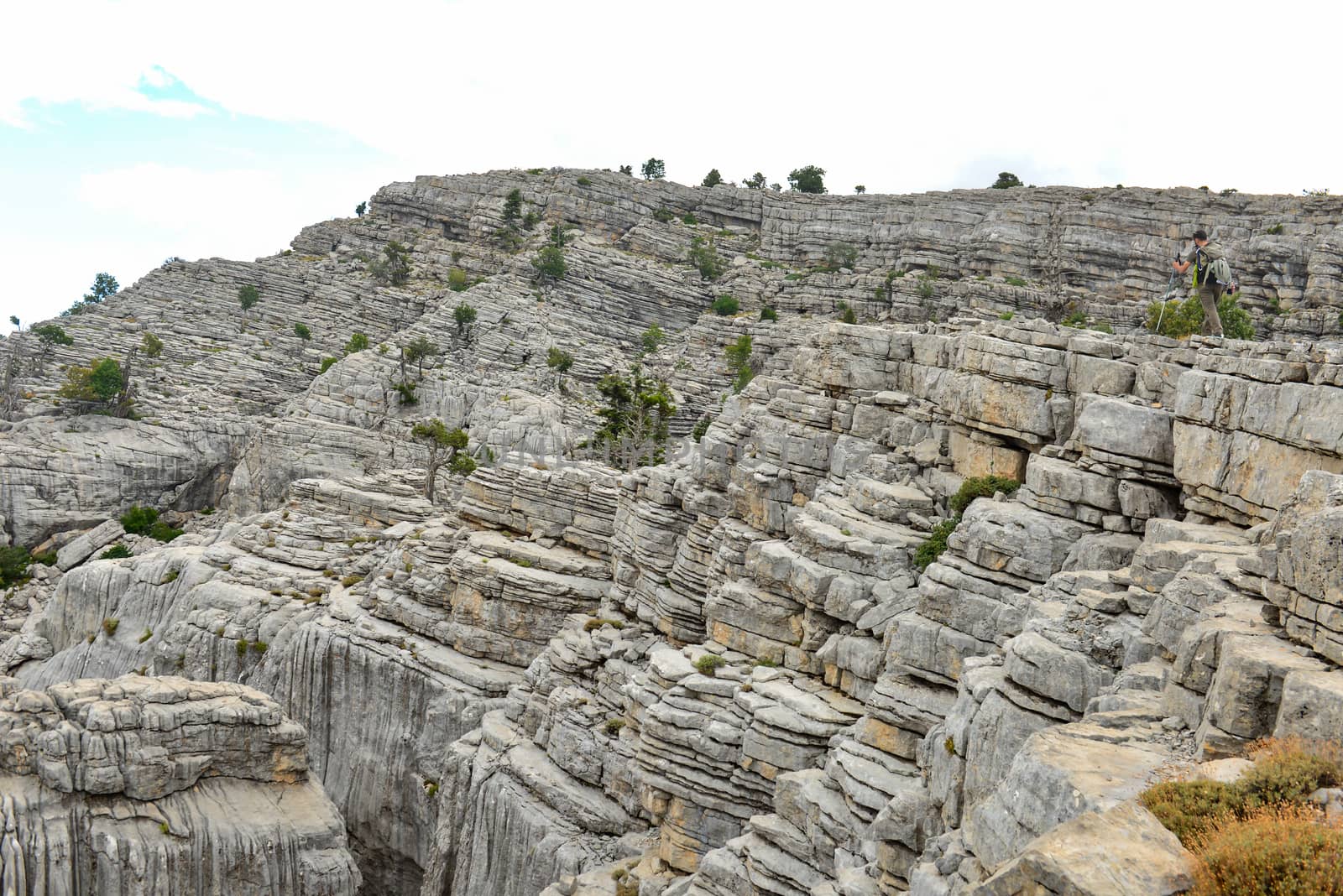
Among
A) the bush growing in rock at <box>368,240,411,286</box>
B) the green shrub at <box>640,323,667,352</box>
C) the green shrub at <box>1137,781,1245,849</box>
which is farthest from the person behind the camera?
the bush growing in rock at <box>368,240,411,286</box>

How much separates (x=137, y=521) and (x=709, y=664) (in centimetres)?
5115

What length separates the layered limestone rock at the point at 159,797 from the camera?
→ 23281 mm

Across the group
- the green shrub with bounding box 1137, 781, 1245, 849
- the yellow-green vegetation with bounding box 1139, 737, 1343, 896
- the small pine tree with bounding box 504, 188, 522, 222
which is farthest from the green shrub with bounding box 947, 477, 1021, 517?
the small pine tree with bounding box 504, 188, 522, 222

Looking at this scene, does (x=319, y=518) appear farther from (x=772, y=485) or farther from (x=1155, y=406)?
(x=1155, y=406)

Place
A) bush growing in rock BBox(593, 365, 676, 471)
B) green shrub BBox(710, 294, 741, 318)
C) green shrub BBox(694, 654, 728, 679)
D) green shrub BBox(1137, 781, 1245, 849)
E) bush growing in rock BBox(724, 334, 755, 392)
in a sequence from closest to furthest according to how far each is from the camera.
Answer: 1. green shrub BBox(1137, 781, 1245, 849)
2. green shrub BBox(694, 654, 728, 679)
3. bush growing in rock BBox(593, 365, 676, 471)
4. bush growing in rock BBox(724, 334, 755, 392)
5. green shrub BBox(710, 294, 741, 318)

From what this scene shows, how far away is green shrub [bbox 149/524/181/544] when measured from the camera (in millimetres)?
62750

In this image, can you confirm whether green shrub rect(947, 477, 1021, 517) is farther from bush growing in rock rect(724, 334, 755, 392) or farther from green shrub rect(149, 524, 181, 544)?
green shrub rect(149, 524, 181, 544)

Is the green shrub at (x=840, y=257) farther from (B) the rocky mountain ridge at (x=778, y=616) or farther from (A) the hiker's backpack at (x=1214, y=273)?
(A) the hiker's backpack at (x=1214, y=273)

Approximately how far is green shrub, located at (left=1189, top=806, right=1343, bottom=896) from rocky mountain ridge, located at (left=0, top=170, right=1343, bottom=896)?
415mm

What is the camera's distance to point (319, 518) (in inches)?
1849

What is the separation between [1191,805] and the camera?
33.2 feet

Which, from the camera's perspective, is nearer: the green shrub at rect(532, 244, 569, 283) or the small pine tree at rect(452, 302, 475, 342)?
the small pine tree at rect(452, 302, 475, 342)

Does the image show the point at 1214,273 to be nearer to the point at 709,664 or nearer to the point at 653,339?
the point at 709,664

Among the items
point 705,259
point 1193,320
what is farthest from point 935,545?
Answer: point 705,259
